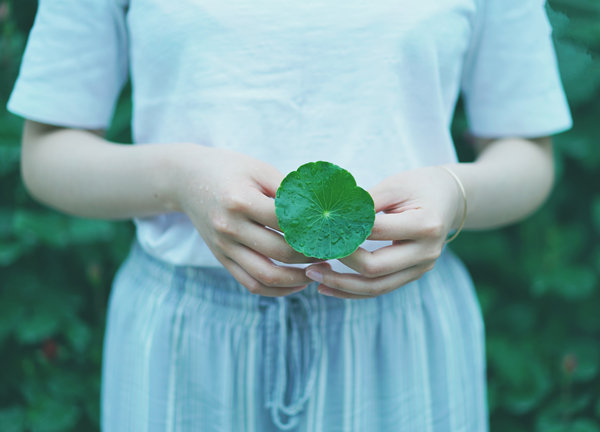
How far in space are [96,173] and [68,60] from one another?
0.18 m

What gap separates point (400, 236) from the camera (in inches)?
24.3

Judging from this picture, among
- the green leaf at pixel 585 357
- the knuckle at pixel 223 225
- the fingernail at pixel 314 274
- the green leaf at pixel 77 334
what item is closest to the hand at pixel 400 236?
the fingernail at pixel 314 274

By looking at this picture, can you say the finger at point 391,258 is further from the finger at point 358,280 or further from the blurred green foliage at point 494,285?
the blurred green foliage at point 494,285

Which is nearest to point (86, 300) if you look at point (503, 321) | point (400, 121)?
point (400, 121)

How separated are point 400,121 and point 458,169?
0.11 metres

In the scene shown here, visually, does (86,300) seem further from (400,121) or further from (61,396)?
(400,121)

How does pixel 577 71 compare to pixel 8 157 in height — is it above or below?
above

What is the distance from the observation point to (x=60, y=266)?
1381mm

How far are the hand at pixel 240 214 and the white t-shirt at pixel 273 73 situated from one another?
0.27 feet

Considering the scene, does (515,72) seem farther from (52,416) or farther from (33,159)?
(52,416)

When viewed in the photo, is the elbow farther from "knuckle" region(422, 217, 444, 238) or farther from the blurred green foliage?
"knuckle" region(422, 217, 444, 238)

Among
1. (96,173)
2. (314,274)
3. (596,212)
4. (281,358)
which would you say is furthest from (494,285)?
(96,173)

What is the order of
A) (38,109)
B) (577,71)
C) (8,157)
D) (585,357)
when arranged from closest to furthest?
(38,109) < (8,157) < (577,71) < (585,357)

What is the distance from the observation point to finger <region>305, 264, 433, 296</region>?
2.06ft
